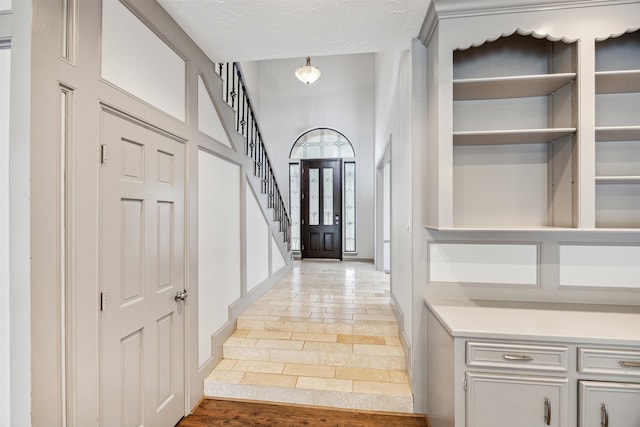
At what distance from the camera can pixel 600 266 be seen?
2020 mm

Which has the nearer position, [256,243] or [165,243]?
[165,243]

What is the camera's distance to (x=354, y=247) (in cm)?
696

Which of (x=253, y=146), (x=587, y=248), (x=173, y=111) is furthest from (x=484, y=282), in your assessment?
(x=253, y=146)

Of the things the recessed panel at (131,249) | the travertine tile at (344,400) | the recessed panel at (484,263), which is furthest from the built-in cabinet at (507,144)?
the recessed panel at (131,249)

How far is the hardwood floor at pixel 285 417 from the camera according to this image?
2160 mm

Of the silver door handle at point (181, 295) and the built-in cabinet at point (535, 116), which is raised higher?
the built-in cabinet at point (535, 116)

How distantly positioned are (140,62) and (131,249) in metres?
1.06

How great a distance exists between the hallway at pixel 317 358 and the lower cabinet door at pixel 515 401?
0.76 meters

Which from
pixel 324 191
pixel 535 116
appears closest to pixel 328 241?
pixel 324 191

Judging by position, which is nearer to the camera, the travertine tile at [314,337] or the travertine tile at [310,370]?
the travertine tile at [310,370]

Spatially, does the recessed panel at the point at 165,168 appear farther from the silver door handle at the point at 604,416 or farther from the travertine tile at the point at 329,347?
the silver door handle at the point at 604,416

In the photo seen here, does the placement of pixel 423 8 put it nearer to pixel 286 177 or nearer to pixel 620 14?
pixel 620 14

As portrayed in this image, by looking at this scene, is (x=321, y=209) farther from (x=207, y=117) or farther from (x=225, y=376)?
(x=225, y=376)

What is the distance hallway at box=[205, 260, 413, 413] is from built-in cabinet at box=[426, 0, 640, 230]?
51.1 inches
